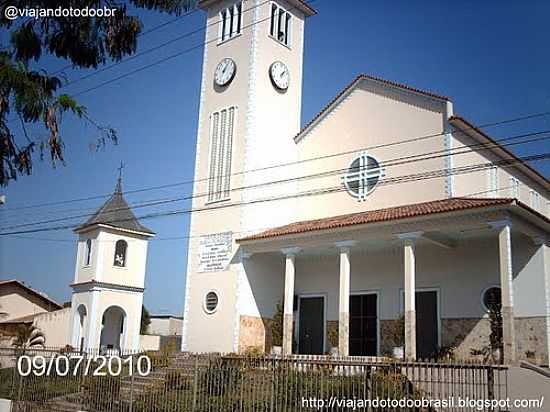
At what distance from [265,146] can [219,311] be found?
7.11 metres

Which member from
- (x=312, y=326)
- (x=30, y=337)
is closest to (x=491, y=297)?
(x=312, y=326)

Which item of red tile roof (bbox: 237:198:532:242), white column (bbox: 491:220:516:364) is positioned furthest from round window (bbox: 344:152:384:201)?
white column (bbox: 491:220:516:364)

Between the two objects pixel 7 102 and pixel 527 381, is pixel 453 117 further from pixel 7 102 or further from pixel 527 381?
pixel 7 102

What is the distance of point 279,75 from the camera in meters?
28.0

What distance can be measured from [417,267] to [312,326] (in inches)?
202

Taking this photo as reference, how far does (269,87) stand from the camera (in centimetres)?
2745

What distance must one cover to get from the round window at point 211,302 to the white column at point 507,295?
1167cm

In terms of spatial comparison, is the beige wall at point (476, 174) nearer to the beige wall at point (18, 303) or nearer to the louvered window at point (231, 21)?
the louvered window at point (231, 21)

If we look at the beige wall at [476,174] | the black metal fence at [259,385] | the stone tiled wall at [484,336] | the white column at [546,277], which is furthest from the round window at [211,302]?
the white column at [546,277]

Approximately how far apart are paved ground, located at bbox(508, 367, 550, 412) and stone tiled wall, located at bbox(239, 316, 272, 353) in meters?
11.0

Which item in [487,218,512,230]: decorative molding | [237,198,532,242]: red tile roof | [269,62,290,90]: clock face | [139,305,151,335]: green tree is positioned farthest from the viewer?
[139,305,151,335]: green tree

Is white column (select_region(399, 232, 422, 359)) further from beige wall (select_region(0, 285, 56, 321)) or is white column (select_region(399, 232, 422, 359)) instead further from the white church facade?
beige wall (select_region(0, 285, 56, 321))

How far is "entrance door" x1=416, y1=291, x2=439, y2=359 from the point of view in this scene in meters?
22.0

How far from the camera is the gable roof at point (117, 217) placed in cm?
3481
